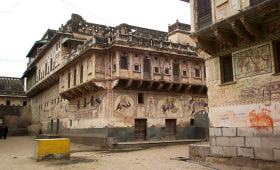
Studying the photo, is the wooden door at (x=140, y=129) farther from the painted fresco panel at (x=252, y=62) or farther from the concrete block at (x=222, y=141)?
the painted fresco panel at (x=252, y=62)

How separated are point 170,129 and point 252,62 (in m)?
15.5

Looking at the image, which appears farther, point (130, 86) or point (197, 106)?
point (197, 106)

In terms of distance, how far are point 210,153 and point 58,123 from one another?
24608 millimetres

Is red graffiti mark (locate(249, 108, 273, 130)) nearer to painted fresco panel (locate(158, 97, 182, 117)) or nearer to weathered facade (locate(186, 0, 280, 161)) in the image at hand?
weathered facade (locate(186, 0, 280, 161))

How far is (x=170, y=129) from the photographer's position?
24781mm

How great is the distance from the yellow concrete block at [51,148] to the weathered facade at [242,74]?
7.50 meters

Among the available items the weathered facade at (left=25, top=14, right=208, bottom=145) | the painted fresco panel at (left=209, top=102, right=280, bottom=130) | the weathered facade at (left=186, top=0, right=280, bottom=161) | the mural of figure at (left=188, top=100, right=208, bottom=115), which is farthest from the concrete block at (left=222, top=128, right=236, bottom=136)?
the mural of figure at (left=188, top=100, right=208, bottom=115)

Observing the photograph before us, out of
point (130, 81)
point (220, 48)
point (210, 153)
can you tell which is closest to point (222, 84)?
point (220, 48)

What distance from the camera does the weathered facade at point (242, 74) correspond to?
9.45 meters

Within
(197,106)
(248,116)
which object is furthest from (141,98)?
(248,116)

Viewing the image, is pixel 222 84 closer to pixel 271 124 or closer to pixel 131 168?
pixel 271 124

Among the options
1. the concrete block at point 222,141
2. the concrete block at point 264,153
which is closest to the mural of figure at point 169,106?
the concrete block at point 222,141

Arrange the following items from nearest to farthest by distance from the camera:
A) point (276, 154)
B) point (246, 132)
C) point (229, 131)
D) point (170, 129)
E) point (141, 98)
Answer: point (276, 154) → point (246, 132) → point (229, 131) → point (141, 98) → point (170, 129)

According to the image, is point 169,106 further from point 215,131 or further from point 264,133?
point 264,133
